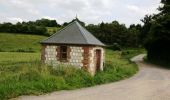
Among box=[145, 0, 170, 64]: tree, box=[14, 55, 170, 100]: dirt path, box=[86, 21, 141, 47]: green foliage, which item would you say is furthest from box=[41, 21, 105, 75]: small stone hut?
box=[86, 21, 141, 47]: green foliage

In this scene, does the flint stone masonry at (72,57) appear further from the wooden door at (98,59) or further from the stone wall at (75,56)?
the wooden door at (98,59)

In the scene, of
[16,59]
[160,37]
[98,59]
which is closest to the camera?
[98,59]

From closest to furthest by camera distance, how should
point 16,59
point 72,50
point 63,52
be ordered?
point 72,50 → point 63,52 → point 16,59

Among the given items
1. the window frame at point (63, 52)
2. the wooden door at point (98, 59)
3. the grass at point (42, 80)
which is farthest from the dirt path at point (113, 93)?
the wooden door at point (98, 59)

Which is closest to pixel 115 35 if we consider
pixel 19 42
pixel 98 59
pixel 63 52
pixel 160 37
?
pixel 19 42

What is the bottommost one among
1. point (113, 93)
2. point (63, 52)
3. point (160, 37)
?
point (113, 93)

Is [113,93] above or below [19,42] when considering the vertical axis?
below

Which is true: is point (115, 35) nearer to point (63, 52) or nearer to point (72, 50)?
point (63, 52)

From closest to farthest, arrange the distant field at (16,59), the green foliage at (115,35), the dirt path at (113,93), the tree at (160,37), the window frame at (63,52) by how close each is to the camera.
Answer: the dirt path at (113,93), the window frame at (63,52), the distant field at (16,59), the tree at (160,37), the green foliage at (115,35)

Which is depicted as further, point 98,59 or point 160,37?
point 160,37

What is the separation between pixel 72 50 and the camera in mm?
24281

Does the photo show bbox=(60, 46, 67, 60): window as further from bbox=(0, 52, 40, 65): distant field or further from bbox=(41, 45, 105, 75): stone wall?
bbox=(0, 52, 40, 65): distant field

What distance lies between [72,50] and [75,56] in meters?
0.48

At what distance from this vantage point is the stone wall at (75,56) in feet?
78.6
